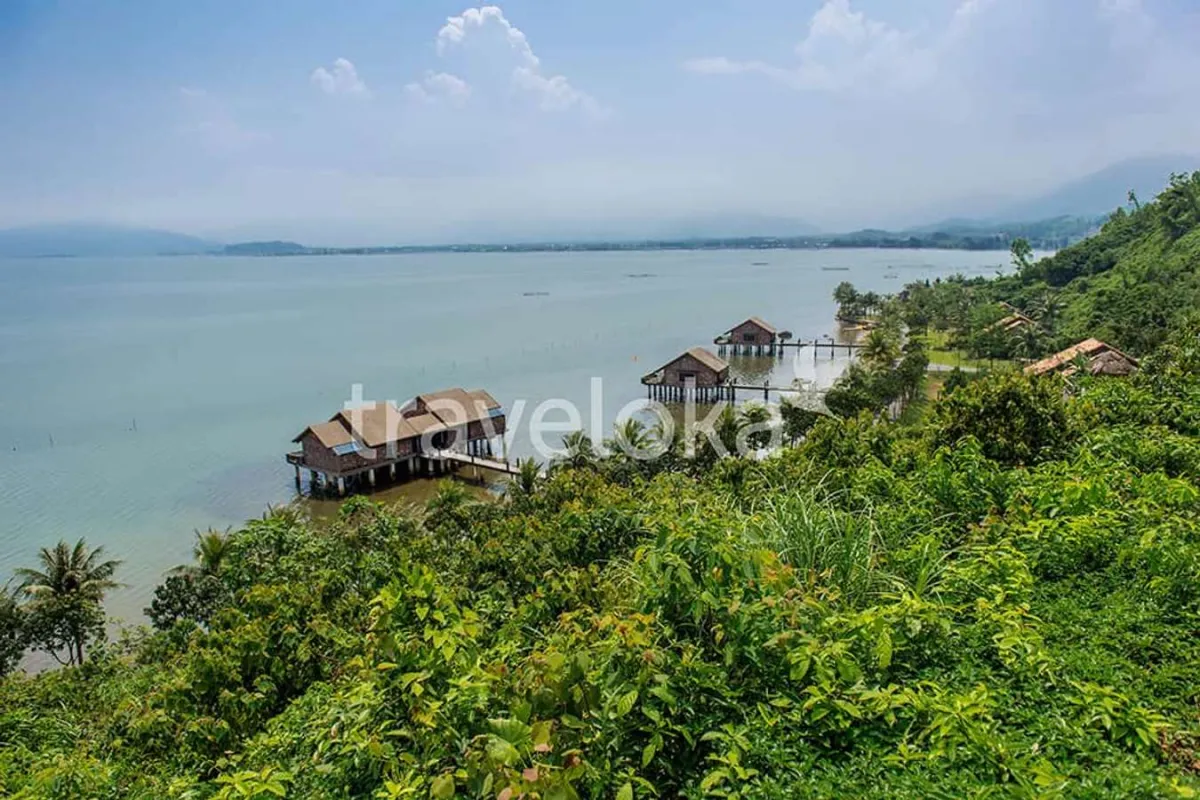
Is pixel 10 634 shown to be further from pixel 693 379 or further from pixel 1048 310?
pixel 1048 310

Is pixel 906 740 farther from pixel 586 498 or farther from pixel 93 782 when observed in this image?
pixel 586 498

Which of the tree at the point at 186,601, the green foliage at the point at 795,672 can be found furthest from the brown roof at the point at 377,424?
the green foliage at the point at 795,672

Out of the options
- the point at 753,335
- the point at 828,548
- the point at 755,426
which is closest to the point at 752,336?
the point at 753,335

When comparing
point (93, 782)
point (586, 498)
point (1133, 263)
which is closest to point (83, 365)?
point (586, 498)

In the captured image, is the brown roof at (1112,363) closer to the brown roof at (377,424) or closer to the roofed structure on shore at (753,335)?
the roofed structure on shore at (753,335)

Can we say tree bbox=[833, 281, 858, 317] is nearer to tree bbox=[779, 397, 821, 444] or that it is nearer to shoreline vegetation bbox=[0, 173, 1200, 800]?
tree bbox=[779, 397, 821, 444]
